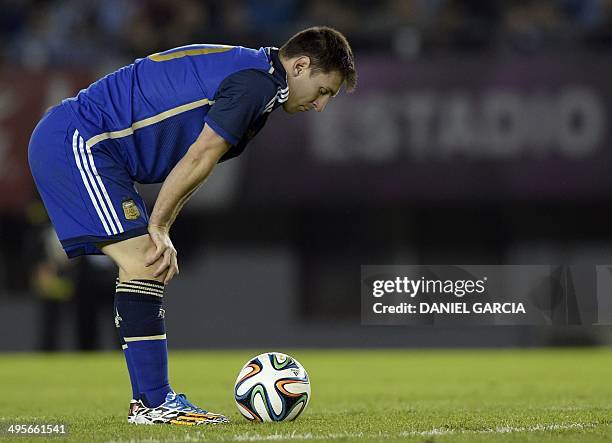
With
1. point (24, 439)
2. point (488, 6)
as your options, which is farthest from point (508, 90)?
point (24, 439)

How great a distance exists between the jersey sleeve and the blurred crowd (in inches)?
330

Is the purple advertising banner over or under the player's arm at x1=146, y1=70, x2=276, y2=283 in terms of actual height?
over

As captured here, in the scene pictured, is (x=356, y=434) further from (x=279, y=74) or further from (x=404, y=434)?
(x=279, y=74)

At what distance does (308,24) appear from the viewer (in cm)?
1366

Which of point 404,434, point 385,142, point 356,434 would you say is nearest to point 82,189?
Result: point 356,434

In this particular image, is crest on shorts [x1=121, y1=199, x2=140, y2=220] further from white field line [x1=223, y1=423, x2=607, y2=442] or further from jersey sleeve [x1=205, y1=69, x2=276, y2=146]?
white field line [x1=223, y1=423, x2=607, y2=442]

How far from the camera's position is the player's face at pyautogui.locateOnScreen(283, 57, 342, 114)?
17.1ft

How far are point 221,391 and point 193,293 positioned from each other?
713cm

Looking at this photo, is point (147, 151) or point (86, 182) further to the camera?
point (147, 151)

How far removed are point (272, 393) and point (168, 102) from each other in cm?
136

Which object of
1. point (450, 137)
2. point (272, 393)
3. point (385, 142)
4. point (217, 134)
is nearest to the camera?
point (217, 134)

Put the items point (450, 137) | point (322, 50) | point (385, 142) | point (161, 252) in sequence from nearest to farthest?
point (161, 252), point (322, 50), point (450, 137), point (385, 142)

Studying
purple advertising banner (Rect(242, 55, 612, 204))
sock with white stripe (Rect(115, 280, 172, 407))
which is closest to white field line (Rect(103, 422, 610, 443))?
sock with white stripe (Rect(115, 280, 172, 407))

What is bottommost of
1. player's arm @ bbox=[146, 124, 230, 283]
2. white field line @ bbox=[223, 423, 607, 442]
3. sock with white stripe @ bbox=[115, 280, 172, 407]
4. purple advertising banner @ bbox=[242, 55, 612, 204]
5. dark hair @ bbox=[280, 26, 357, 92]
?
white field line @ bbox=[223, 423, 607, 442]
